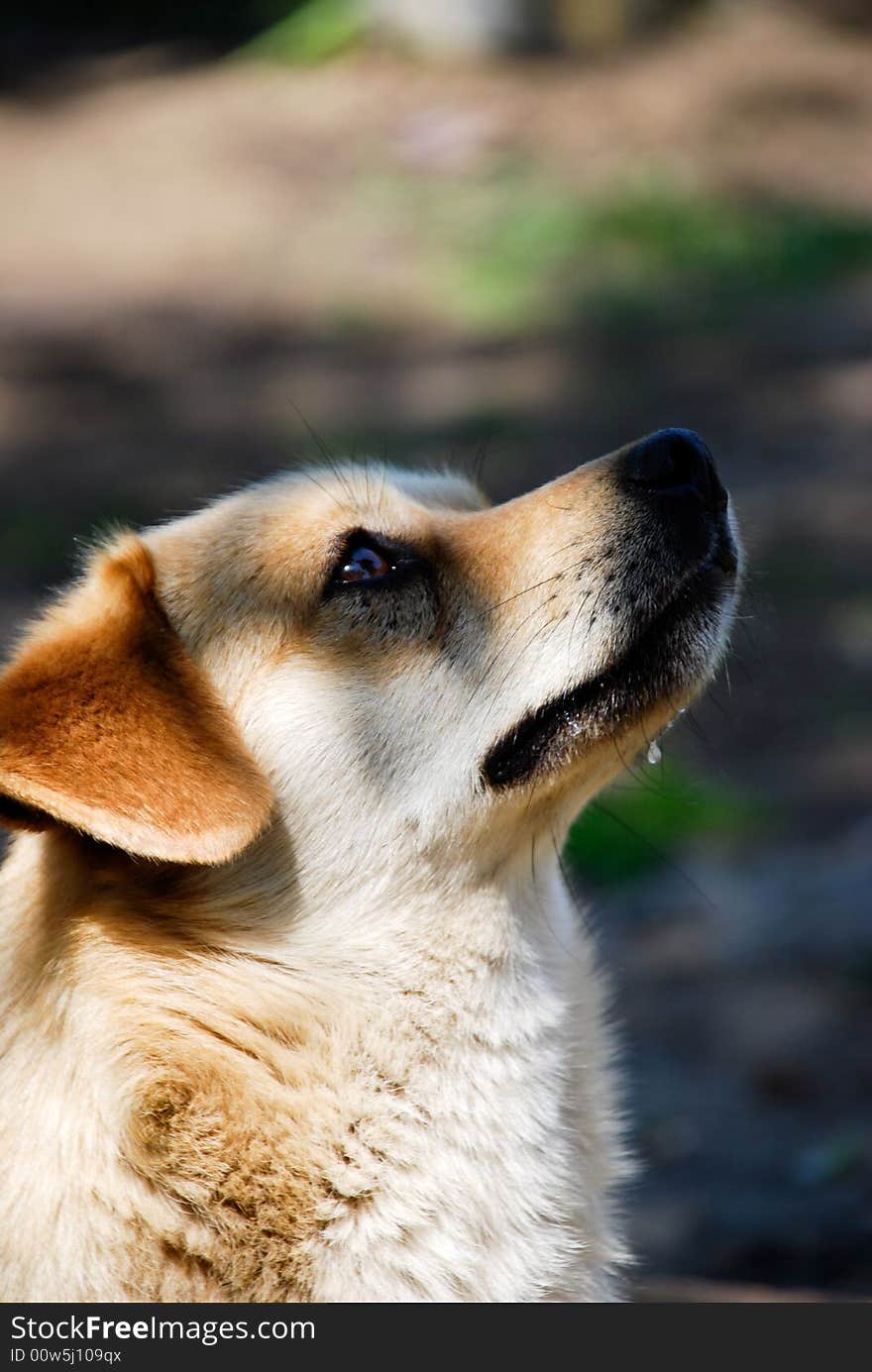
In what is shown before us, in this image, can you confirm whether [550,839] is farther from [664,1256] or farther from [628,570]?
[664,1256]

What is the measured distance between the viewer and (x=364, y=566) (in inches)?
138

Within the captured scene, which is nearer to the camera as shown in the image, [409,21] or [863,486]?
[863,486]

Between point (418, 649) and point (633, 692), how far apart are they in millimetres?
452

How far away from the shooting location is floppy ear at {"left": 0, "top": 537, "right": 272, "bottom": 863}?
2.91 m

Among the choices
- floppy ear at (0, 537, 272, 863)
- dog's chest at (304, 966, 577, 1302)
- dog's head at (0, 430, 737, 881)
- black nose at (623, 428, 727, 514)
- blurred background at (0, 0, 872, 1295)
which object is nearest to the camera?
floppy ear at (0, 537, 272, 863)

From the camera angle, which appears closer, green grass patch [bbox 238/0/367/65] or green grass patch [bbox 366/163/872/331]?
green grass patch [bbox 366/163/872/331]

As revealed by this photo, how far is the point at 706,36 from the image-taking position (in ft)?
46.0

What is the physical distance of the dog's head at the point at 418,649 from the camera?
3.28m

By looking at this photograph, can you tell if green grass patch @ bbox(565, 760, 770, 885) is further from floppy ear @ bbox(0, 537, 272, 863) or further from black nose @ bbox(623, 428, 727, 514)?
floppy ear @ bbox(0, 537, 272, 863)

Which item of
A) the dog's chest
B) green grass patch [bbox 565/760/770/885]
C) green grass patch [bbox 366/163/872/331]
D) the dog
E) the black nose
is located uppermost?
the black nose

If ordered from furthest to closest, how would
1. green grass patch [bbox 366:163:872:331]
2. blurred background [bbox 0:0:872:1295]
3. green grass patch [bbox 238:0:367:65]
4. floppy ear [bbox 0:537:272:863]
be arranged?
green grass patch [bbox 238:0:367:65] < green grass patch [bbox 366:163:872:331] < blurred background [bbox 0:0:872:1295] < floppy ear [bbox 0:537:272:863]

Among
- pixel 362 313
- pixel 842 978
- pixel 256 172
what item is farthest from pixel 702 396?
pixel 842 978

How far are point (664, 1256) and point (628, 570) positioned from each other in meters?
2.43

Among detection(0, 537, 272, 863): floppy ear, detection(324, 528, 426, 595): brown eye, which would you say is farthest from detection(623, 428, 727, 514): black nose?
detection(0, 537, 272, 863): floppy ear
